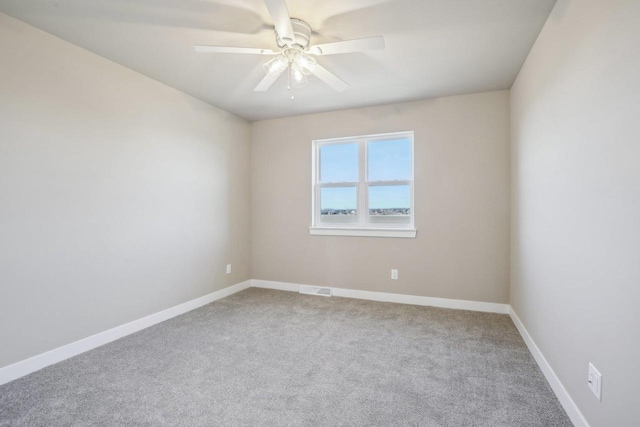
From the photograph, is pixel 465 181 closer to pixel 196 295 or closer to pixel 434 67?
pixel 434 67

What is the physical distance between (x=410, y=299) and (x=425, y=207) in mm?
1130

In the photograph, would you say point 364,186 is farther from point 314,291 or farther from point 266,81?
point 266,81

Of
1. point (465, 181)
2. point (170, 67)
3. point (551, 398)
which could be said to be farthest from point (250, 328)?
point (465, 181)

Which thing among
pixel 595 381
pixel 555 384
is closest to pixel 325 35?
pixel 595 381

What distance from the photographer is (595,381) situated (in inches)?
56.3

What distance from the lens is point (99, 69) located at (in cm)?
261

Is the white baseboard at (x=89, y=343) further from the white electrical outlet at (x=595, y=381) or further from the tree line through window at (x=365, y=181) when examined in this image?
the white electrical outlet at (x=595, y=381)

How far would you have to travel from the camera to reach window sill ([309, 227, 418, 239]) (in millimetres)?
3732

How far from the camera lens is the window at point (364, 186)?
12.7 ft

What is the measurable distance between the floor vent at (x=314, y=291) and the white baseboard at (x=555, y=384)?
218 centimetres

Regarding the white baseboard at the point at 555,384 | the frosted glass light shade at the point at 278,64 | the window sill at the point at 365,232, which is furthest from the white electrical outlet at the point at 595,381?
the frosted glass light shade at the point at 278,64

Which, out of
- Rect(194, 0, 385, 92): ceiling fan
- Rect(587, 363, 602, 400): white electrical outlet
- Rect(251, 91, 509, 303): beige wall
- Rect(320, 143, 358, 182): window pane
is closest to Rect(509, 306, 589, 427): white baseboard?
Rect(587, 363, 602, 400): white electrical outlet

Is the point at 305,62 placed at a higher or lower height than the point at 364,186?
higher

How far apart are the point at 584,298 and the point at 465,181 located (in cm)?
214
